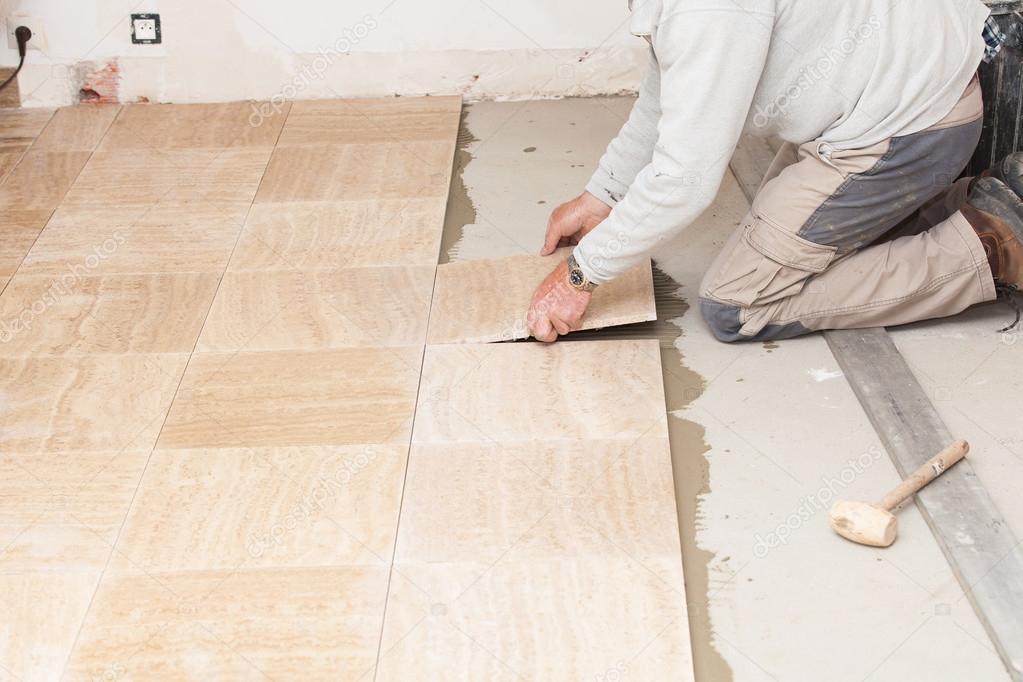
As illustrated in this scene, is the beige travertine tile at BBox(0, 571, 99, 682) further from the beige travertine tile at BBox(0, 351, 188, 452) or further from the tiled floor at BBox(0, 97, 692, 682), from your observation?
the beige travertine tile at BBox(0, 351, 188, 452)

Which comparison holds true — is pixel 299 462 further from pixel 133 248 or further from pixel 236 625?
pixel 133 248

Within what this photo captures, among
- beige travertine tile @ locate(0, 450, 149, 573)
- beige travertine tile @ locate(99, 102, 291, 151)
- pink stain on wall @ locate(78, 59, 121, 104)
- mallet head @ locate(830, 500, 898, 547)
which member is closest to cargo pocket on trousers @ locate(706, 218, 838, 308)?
mallet head @ locate(830, 500, 898, 547)

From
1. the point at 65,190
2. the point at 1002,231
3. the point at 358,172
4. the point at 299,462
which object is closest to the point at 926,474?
the point at 1002,231

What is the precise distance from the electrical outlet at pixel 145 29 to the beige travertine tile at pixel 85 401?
1.88 metres

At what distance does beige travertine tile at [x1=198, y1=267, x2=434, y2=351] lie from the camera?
2.70m

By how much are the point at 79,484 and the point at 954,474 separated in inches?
69.9

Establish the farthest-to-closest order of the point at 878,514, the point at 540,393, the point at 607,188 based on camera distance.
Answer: the point at 607,188
the point at 540,393
the point at 878,514

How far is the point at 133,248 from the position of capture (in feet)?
10.4

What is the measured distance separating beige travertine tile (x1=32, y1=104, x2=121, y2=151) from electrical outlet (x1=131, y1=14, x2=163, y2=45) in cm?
28

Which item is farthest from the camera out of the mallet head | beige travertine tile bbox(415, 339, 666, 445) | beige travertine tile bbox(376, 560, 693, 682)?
beige travertine tile bbox(415, 339, 666, 445)

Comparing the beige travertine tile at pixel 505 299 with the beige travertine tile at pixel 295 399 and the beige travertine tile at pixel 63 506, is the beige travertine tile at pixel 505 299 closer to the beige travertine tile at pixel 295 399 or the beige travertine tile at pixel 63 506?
the beige travertine tile at pixel 295 399

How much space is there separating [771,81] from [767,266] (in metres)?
0.46

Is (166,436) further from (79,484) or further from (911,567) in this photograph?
(911,567)

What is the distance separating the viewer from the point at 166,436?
2369 mm
